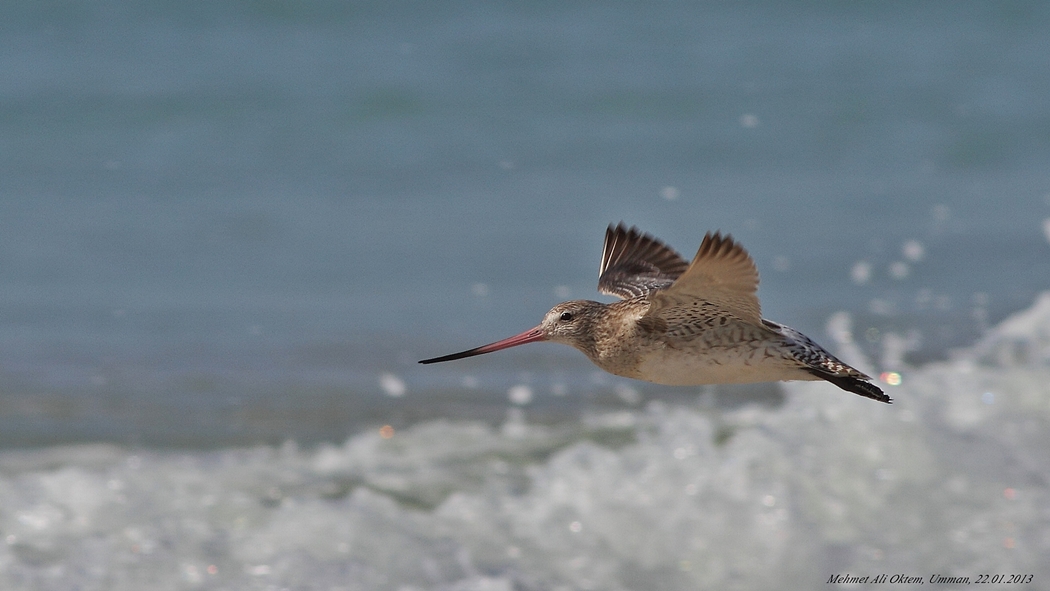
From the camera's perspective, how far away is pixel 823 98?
1114 centimetres

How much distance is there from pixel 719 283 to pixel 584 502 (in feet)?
9.62

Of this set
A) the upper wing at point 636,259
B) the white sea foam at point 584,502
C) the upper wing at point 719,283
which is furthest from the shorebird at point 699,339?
the white sea foam at point 584,502

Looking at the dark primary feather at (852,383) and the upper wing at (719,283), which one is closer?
the upper wing at (719,283)

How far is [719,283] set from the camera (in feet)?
10.9

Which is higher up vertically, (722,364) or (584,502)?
(722,364)

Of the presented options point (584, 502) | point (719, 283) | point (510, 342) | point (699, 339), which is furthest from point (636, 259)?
point (584, 502)

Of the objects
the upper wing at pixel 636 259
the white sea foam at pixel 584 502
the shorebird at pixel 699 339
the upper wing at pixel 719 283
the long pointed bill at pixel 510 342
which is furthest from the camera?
the white sea foam at pixel 584 502

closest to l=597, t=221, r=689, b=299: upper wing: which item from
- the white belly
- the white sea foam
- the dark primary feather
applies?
the white belly

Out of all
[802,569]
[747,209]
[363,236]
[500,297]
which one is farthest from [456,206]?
[802,569]

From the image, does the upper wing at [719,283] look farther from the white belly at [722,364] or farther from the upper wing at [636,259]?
the upper wing at [636,259]

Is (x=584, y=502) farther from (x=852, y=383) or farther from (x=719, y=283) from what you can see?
(x=719, y=283)

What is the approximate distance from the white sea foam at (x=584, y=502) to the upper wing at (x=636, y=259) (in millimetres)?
1559

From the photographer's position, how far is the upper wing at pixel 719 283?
10.2 ft

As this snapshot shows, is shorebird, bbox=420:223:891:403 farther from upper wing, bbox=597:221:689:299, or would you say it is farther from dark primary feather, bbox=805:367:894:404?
upper wing, bbox=597:221:689:299
